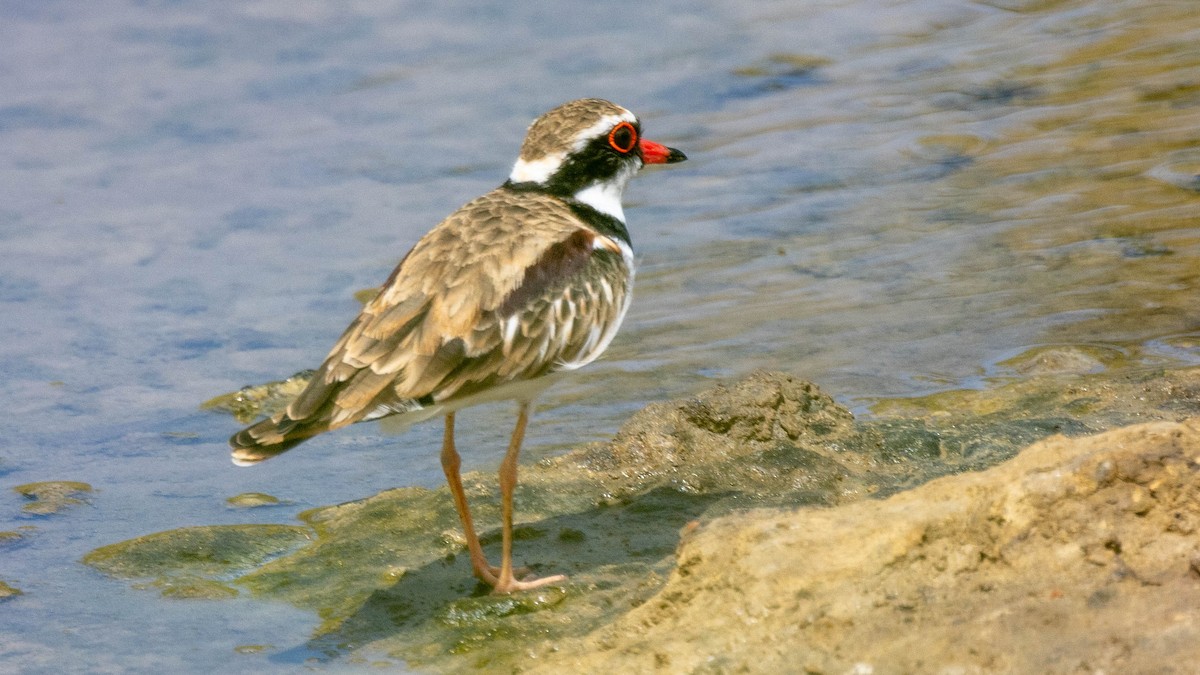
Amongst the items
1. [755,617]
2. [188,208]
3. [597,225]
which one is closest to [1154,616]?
[755,617]

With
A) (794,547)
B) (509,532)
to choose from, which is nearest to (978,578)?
(794,547)

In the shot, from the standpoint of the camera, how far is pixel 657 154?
7.27 meters

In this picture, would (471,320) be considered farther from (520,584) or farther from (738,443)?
(738,443)

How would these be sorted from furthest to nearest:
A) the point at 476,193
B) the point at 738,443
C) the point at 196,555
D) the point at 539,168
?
the point at 476,193 < the point at 539,168 < the point at 738,443 < the point at 196,555

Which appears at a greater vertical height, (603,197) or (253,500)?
(603,197)

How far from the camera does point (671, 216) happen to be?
1116 centimetres

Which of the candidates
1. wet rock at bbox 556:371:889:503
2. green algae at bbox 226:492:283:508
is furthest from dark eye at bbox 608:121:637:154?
green algae at bbox 226:492:283:508

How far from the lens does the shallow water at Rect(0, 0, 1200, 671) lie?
25.2ft

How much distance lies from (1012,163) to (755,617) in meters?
7.81

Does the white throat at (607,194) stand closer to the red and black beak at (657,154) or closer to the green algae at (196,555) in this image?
the red and black beak at (657,154)

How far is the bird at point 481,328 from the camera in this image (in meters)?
5.61

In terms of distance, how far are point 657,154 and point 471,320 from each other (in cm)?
184

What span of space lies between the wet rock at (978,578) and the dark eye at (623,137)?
2.79 m

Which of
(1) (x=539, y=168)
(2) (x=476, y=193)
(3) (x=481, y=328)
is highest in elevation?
(1) (x=539, y=168)
